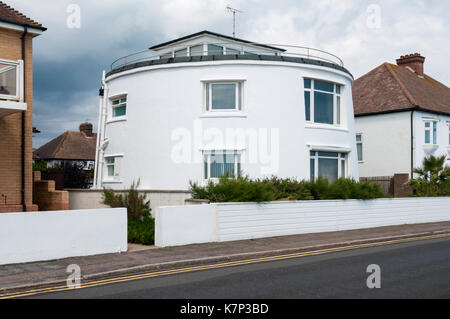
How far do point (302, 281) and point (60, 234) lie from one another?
236 inches

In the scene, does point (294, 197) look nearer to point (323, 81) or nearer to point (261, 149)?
point (261, 149)

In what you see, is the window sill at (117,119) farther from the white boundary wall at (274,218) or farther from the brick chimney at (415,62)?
the brick chimney at (415,62)

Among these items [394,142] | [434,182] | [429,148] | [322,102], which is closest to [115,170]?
[322,102]

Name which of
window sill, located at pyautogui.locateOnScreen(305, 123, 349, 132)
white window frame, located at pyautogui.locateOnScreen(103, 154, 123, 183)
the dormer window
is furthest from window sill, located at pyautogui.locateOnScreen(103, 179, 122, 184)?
window sill, located at pyautogui.locateOnScreen(305, 123, 349, 132)

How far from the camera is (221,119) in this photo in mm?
20453

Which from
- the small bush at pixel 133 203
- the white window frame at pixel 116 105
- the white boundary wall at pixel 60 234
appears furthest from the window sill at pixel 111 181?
the white boundary wall at pixel 60 234

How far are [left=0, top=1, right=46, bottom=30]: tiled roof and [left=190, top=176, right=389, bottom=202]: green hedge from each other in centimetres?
760

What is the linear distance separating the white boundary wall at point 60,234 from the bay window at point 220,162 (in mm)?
8123

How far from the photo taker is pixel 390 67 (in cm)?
3659

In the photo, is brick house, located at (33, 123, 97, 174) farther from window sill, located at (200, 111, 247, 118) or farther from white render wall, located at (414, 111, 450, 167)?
window sill, located at (200, 111, 247, 118)

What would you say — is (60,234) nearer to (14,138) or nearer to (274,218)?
(14,138)

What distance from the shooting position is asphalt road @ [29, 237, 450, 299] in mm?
8008
